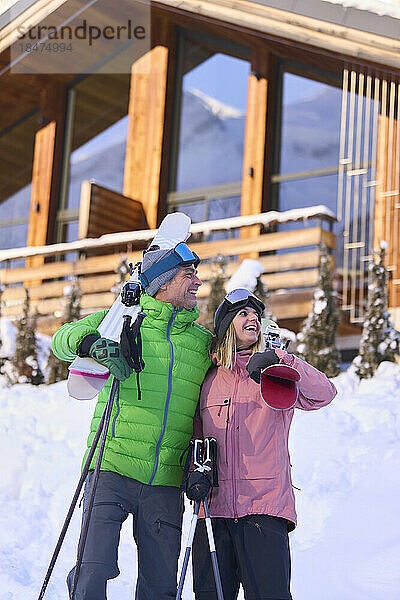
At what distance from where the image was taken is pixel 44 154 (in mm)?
16266

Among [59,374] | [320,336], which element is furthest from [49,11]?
[320,336]

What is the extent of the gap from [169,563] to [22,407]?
432 cm

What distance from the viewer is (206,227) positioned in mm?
12211

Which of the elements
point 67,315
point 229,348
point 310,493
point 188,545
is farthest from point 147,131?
point 188,545

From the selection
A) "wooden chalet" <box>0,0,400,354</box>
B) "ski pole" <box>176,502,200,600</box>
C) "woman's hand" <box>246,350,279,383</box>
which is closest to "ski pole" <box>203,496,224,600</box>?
"ski pole" <box>176,502,200,600</box>

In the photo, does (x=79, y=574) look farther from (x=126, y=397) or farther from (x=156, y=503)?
(x=126, y=397)

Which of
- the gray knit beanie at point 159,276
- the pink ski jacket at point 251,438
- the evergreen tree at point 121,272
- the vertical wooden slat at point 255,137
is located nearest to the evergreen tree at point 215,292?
the evergreen tree at point 121,272

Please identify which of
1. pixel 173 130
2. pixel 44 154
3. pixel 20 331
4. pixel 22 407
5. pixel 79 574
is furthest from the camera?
pixel 44 154

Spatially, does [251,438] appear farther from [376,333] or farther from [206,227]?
[206,227]

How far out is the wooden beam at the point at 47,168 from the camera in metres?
15.8

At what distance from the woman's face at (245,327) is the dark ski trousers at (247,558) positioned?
2.49 ft

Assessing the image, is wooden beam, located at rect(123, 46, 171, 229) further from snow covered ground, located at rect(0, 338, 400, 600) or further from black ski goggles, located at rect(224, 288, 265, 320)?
black ski goggles, located at rect(224, 288, 265, 320)

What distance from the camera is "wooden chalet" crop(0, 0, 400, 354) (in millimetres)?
11070

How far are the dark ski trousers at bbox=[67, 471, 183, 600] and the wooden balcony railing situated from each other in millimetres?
7747
